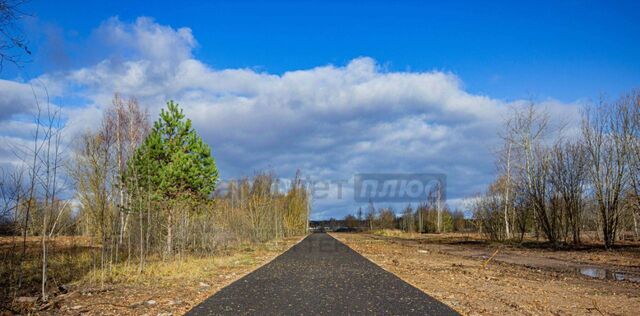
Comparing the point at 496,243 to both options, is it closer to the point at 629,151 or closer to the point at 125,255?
the point at 629,151

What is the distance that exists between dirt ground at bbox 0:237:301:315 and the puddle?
478 inches

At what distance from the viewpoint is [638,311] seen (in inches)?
349

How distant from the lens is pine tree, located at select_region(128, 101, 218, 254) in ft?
68.4

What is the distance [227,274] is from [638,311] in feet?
37.3

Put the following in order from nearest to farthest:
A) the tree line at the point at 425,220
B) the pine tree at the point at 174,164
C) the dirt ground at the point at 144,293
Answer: the dirt ground at the point at 144,293 < the pine tree at the point at 174,164 < the tree line at the point at 425,220

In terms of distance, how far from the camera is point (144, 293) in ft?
35.3

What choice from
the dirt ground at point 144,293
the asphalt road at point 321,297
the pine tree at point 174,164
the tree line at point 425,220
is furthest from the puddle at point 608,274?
the tree line at point 425,220

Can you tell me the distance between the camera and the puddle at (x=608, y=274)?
49.5 ft

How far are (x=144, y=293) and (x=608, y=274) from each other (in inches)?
607

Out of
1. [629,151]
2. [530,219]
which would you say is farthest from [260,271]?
[530,219]

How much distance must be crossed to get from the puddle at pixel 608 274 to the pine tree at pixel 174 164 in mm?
16176

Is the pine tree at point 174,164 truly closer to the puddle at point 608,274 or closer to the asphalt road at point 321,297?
the asphalt road at point 321,297

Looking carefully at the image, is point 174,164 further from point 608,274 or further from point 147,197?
point 608,274

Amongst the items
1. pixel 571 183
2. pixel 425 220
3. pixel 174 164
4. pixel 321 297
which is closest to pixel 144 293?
pixel 321 297
